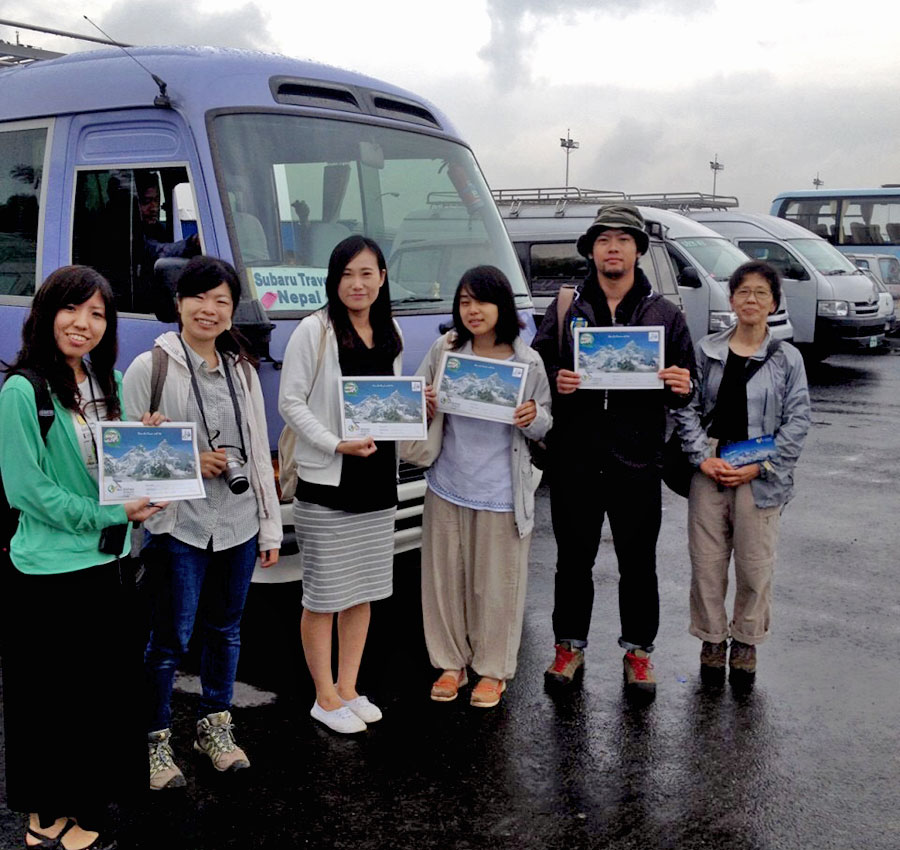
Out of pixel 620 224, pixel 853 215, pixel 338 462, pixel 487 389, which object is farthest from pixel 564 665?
pixel 853 215

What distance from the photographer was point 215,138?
4.86 meters

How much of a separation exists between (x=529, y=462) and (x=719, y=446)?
87 cm

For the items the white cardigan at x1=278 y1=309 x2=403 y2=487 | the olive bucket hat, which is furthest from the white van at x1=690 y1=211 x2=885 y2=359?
the white cardigan at x1=278 y1=309 x2=403 y2=487

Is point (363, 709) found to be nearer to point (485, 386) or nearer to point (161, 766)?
point (161, 766)

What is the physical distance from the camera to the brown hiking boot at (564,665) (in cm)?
456

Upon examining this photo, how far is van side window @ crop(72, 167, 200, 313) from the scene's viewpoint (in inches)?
193

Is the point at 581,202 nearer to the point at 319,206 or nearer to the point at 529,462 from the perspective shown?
the point at 319,206

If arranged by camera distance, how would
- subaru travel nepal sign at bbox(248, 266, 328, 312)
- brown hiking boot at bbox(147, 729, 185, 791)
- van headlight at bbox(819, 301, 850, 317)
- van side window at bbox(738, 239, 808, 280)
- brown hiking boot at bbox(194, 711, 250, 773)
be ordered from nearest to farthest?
brown hiking boot at bbox(147, 729, 185, 791) → brown hiking boot at bbox(194, 711, 250, 773) → subaru travel nepal sign at bbox(248, 266, 328, 312) → van headlight at bbox(819, 301, 850, 317) → van side window at bbox(738, 239, 808, 280)

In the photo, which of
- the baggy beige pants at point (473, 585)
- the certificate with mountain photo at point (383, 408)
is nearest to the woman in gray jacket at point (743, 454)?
the baggy beige pants at point (473, 585)

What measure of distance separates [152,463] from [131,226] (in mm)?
2326

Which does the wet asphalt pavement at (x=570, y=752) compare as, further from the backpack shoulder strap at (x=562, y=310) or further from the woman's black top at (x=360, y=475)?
the backpack shoulder strap at (x=562, y=310)

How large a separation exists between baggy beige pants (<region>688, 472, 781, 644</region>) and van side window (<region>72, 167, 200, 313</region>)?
261cm

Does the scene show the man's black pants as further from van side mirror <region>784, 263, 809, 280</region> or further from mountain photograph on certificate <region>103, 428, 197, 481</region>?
van side mirror <region>784, 263, 809, 280</region>

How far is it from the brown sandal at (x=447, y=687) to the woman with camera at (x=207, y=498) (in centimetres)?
97
